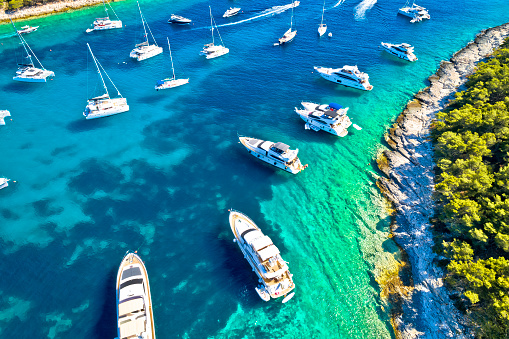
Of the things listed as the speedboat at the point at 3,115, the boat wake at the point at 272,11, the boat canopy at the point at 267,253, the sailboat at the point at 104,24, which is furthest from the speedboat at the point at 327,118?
the sailboat at the point at 104,24

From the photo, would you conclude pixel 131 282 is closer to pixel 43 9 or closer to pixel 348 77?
pixel 348 77

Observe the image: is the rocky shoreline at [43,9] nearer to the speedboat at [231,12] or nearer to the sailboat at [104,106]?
the speedboat at [231,12]

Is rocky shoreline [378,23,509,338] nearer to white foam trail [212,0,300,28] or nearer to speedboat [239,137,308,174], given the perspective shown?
speedboat [239,137,308,174]

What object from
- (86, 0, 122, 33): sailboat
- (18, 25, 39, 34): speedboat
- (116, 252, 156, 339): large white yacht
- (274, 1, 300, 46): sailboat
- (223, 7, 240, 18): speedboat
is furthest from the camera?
(223, 7, 240, 18): speedboat

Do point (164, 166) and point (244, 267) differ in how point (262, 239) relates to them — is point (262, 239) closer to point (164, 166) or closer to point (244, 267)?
point (244, 267)

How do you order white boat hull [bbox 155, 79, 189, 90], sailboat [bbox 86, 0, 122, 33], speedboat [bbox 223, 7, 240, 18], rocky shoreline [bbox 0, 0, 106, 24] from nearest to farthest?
white boat hull [bbox 155, 79, 189, 90] < sailboat [bbox 86, 0, 122, 33] < rocky shoreline [bbox 0, 0, 106, 24] < speedboat [bbox 223, 7, 240, 18]

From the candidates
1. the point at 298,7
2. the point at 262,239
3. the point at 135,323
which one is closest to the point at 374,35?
the point at 298,7

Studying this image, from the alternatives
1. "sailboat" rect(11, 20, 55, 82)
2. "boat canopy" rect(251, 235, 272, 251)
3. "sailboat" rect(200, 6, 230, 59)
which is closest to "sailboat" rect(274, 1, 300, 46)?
"sailboat" rect(200, 6, 230, 59)
